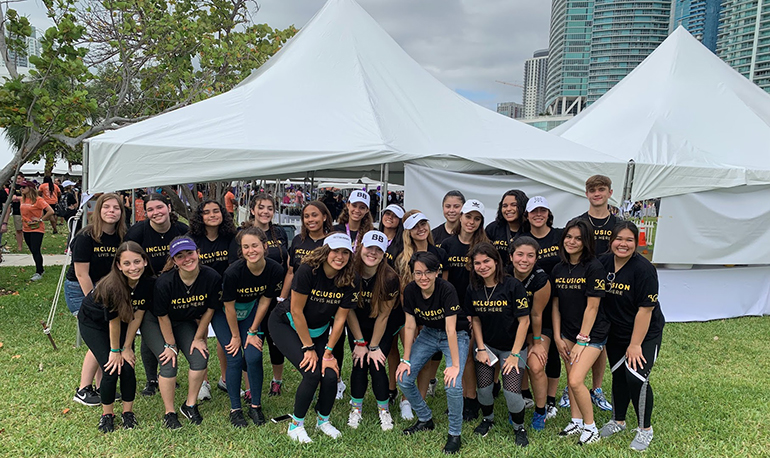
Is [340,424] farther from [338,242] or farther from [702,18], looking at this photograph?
[702,18]

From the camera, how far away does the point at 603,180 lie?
150 inches

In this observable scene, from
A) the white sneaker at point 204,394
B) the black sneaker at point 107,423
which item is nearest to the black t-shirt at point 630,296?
the white sneaker at point 204,394

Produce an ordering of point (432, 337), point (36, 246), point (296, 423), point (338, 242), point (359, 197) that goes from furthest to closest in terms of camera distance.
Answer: point (36, 246) < point (359, 197) < point (432, 337) < point (296, 423) < point (338, 242)

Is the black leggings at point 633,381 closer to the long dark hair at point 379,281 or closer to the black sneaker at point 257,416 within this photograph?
the long dark hair at point 379,281

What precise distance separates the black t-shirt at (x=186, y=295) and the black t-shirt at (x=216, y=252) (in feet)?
1.42

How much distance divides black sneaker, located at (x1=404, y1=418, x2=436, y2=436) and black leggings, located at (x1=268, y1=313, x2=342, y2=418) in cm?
59

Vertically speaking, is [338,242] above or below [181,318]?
above

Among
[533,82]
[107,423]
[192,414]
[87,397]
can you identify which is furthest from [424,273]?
[533,82]

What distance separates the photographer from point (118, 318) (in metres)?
3.05

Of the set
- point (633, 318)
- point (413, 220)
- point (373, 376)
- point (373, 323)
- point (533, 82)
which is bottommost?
point (373, 376)

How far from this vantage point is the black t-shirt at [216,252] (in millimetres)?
3668

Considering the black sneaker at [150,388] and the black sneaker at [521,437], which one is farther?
the black sneaker at [150,388]

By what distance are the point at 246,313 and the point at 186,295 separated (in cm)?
45

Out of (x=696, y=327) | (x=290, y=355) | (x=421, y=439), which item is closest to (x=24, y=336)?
(x=290, y=355)
